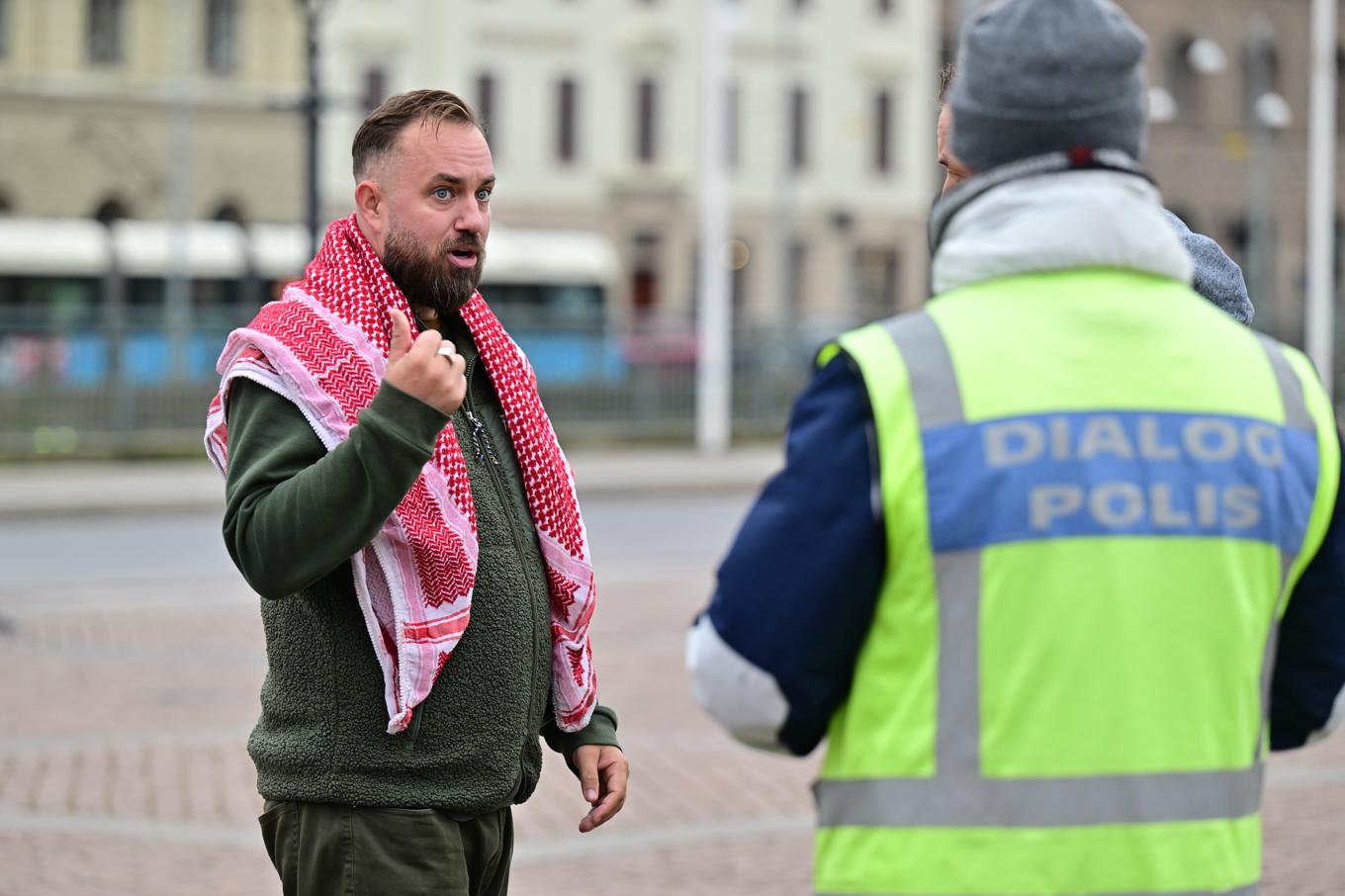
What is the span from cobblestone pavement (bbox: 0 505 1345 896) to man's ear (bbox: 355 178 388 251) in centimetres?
329

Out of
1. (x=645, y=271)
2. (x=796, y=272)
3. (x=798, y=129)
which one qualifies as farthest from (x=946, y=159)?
(x=798, y=129)

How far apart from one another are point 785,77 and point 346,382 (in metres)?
49.5

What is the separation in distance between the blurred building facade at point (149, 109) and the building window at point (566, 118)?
20.7 feet

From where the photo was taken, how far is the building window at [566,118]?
50.2 meters

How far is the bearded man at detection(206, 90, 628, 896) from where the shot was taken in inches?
112

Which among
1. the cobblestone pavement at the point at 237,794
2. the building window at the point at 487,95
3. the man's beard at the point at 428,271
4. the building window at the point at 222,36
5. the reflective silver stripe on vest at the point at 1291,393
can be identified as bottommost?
the cobblestone pavement at the point at 237,794

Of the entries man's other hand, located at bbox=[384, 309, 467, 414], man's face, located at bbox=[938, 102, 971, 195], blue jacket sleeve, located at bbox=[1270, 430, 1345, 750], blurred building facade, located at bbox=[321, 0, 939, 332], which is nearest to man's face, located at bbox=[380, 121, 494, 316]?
man's other hand, located at bbox=[384, 309, 467, 414]

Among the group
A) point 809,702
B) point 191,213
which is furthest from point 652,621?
point 191,213

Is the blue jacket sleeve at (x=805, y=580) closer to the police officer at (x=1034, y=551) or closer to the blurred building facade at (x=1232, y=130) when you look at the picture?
the police officer at (x=1034, y=551)

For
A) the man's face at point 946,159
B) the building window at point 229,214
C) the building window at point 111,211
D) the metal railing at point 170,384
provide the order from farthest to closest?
the building window at point 229,214 < the building window at point 111,211 < the metal railing at point 170,384 < the man's face at point 946,159

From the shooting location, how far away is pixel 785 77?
169 ft

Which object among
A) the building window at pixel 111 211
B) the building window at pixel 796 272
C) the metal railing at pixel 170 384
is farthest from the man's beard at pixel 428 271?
the building window at pixel 796 272

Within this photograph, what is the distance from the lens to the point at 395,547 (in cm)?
296

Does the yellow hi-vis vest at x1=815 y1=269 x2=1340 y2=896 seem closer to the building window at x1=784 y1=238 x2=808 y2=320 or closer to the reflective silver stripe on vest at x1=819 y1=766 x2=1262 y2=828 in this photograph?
the reflective silver stripe on vest at x1=819 y1=766 x2=1262 y2=828
